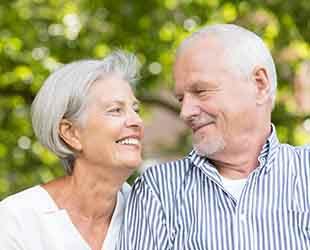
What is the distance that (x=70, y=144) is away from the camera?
330 cm

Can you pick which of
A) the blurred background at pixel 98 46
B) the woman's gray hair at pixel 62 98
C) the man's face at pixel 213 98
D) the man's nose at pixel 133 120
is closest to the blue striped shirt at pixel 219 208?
the man's face at pixel 213 98

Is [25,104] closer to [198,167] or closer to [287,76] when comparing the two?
[287,76]

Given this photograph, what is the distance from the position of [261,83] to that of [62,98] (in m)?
0.74

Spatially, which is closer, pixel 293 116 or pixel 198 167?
pixel 198 167

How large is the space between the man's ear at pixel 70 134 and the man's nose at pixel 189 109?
1.27 ft

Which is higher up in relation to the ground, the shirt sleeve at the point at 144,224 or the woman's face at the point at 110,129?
the woman's face at the point at 110,129

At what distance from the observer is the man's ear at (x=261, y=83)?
11.0 ft

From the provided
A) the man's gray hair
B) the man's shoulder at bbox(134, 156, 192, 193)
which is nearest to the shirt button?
the man's shoulder at bbox(134, 156, 192, 193)

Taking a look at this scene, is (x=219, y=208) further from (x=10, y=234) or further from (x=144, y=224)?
(x=10, y=234)

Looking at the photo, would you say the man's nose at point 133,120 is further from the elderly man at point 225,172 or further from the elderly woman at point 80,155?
the elderly man at point 225,172

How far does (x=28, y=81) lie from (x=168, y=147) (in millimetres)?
1227

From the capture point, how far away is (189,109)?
331 cm

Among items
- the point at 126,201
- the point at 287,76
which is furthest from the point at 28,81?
the point at 126,201

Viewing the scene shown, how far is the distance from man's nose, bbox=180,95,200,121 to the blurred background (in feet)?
6.77
